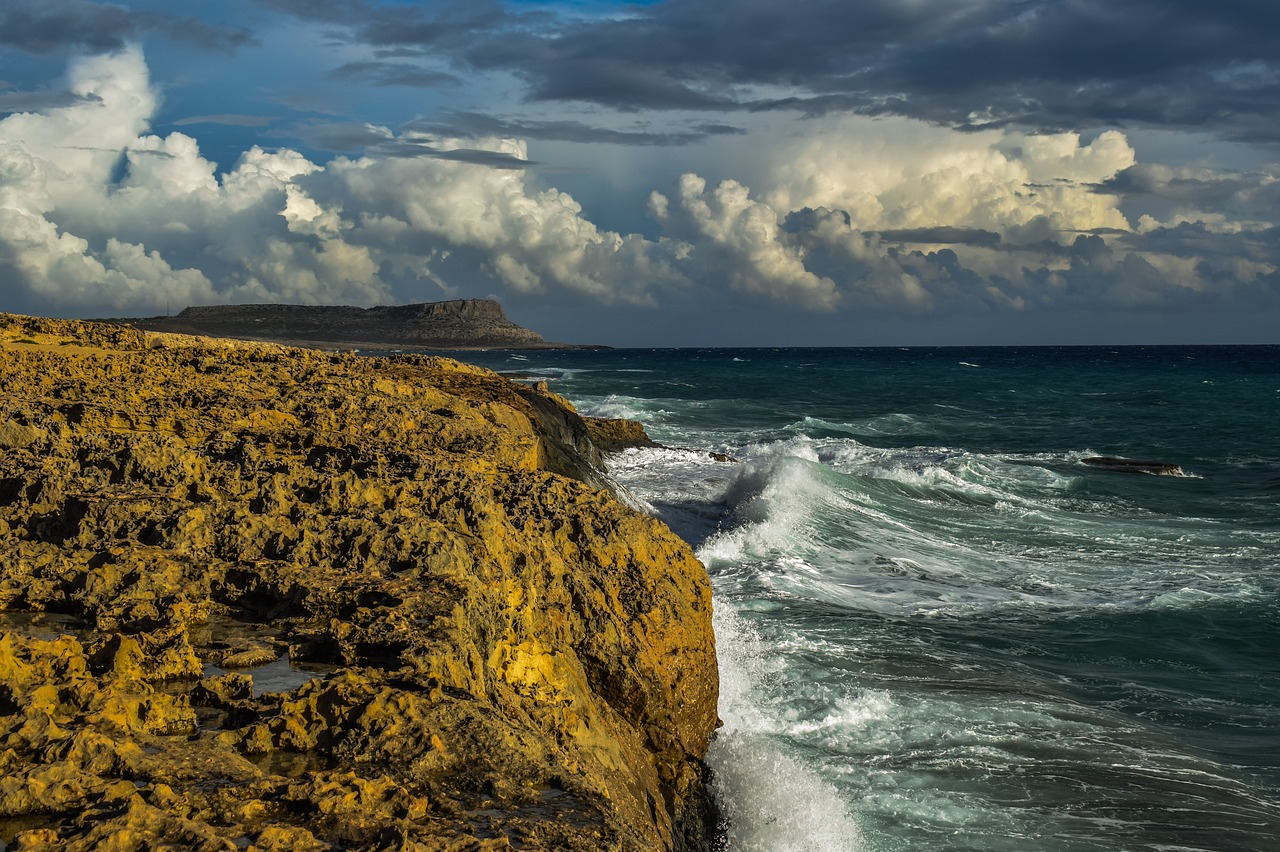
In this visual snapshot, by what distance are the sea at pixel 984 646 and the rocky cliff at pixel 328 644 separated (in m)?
1.36

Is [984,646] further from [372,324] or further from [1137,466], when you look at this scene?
[372,324]

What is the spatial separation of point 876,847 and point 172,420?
19.2ft

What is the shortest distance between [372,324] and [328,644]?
144829 mm

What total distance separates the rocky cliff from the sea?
1.36 metres

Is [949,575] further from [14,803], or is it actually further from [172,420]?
[14,803]

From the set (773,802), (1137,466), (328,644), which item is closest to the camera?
(328,644)

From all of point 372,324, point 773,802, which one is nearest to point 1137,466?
point 773,802

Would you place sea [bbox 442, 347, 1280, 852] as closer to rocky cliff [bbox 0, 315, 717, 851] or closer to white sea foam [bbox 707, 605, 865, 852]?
white sea foam [bbox 707, 605, 865, 852]

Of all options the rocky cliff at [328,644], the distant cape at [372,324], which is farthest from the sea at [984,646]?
the distant cape at [372,324]

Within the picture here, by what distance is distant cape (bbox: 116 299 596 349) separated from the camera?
12400cm

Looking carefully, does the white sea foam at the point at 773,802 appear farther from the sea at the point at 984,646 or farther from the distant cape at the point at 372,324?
the distant cape at the point at 372,324

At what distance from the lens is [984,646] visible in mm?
10922

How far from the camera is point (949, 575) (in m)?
14.4

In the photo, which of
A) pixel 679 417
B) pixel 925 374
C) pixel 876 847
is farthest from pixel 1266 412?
pixel 876 847
